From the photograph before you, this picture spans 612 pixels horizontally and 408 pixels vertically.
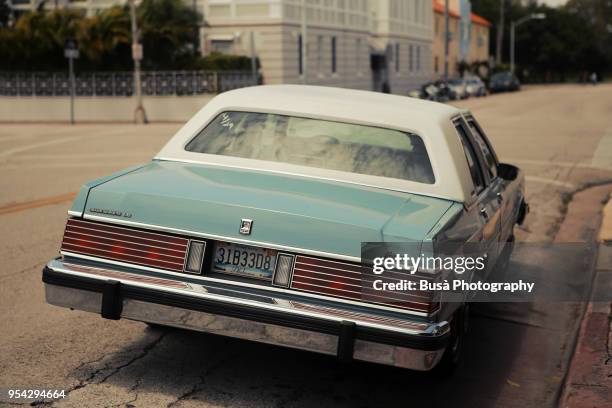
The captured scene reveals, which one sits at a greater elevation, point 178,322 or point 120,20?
point 120,20

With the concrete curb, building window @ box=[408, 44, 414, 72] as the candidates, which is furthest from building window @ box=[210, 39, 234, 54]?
the concrete curb

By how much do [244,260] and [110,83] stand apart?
109 feet

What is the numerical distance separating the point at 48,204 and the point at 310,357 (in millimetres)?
7268

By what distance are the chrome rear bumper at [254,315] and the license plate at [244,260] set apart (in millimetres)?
106

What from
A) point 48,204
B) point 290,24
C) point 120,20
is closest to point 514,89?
point 290,24

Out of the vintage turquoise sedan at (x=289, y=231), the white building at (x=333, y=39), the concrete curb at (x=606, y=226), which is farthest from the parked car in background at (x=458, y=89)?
the vintage turquoise sedan at (x=289, y=231)

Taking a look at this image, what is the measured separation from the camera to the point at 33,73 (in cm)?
3772

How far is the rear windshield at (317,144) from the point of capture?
5.79 m

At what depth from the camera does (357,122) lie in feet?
20.1

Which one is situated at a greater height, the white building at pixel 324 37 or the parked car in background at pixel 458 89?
the white building at pixel 324 37

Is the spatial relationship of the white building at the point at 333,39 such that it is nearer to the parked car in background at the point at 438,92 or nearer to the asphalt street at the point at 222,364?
the parked car in background at the point at 438,92

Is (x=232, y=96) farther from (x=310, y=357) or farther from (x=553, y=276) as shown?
(x=553, y=276)

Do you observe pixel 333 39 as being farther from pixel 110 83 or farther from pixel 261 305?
pixel 261 305

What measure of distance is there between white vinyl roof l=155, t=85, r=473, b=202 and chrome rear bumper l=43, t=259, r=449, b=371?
1.16 metres
